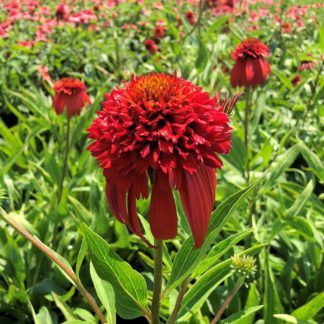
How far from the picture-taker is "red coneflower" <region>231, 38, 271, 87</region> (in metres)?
1.60

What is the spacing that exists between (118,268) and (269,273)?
21.6 inches

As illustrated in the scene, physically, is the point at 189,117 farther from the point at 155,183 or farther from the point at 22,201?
the point at 22,201

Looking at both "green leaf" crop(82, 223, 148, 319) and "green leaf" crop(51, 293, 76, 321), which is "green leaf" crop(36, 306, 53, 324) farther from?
"green leaf" crop(82, 223, 148, 319)

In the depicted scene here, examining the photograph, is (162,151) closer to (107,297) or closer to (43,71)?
(107,297)

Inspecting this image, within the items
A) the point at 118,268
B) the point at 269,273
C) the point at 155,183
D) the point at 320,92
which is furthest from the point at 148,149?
the point at 320,92

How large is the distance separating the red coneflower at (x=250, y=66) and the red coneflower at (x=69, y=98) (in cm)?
59

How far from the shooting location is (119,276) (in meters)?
0.75

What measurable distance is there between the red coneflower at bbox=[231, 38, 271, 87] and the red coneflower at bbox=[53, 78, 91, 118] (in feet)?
1.92

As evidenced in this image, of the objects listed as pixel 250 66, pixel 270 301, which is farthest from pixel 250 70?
pixel 270 301

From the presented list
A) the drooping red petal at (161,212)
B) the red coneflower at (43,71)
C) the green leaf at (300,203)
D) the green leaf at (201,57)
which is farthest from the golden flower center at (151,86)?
the red coneflower at (43,71)

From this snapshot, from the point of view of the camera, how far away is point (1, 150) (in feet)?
6.76

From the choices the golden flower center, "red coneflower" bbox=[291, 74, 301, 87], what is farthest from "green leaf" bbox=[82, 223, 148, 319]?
"red coneflower" bbox=[291, 74, 301, 87]

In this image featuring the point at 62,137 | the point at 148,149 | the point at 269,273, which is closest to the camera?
the point at 148,149

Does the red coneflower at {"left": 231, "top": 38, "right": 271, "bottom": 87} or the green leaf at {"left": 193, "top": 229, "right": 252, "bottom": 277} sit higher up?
the red coneflower at {"left": 231, "top": 38, "right": 271, "bottom": 87}
